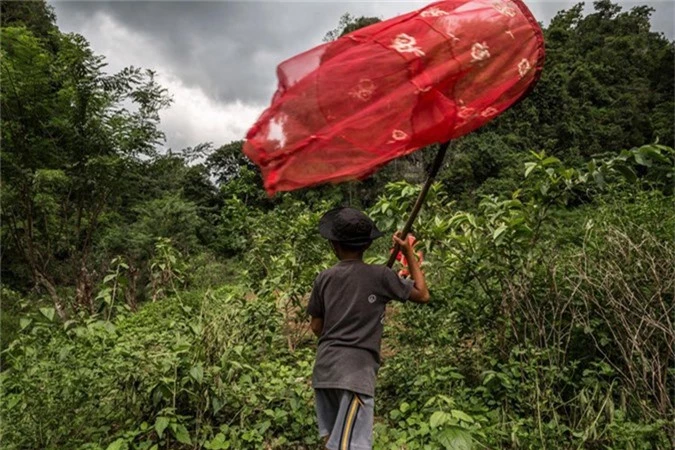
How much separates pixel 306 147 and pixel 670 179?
2.31 meters

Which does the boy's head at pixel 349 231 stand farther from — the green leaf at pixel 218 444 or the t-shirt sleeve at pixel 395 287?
the green leaf at pixel 218 444

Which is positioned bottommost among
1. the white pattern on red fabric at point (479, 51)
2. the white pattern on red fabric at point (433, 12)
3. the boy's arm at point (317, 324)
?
the boy's arm at point (317, 324)

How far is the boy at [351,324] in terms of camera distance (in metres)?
1.81

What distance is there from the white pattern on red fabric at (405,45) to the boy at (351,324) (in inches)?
26.5

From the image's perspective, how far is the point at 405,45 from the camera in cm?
177

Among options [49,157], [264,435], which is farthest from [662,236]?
[49,157]

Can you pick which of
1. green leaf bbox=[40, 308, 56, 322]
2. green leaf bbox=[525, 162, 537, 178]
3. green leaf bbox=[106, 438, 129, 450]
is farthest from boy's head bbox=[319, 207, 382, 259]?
green leaf bbox=[40, 308, 56, 322]

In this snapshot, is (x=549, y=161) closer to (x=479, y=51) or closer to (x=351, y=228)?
(x=479, y=51)

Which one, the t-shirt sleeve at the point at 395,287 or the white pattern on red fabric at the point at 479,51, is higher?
the white pattern on red fabric at the point at 479,51

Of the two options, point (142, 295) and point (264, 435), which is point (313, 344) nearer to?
point (264, 435)

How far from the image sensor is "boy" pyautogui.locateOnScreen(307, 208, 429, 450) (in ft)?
5.94

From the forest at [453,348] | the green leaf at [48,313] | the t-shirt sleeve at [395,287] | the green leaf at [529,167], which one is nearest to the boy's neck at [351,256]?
the t-shirt sleeve at [395,287]

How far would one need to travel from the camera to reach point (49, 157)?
672 cm

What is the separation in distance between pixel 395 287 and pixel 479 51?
99 cm
